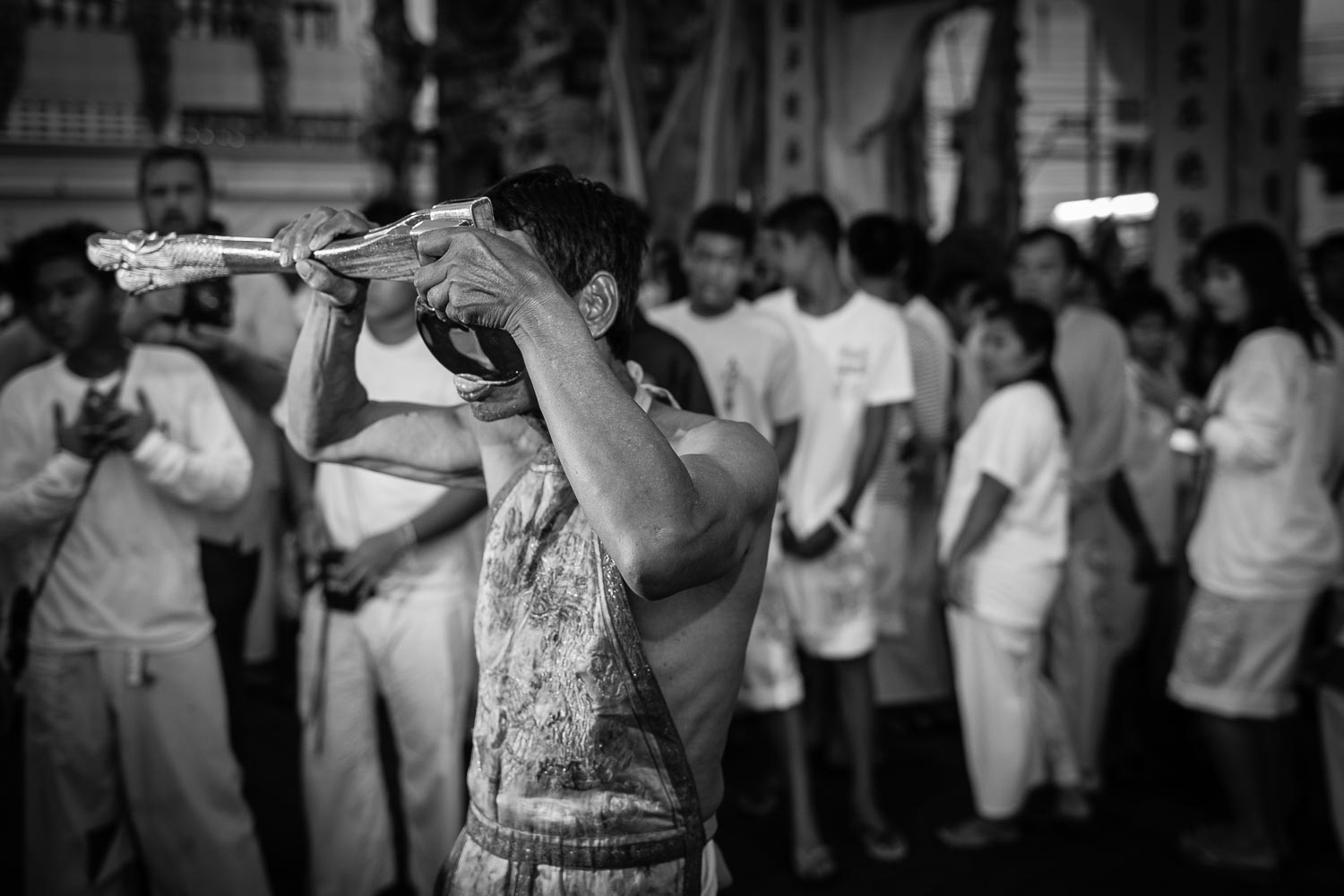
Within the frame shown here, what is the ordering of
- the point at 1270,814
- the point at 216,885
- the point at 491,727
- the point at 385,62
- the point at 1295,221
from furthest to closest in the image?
the point at 385,62
the point at 1295,221
the point at 1270,814
the point at 216,885
the point at 491,727

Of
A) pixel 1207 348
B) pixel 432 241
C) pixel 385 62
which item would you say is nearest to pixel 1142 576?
pixel 1207 348

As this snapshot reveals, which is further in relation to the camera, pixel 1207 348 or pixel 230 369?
pixel 1207 348

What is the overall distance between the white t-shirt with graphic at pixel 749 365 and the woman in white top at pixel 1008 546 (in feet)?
2.00

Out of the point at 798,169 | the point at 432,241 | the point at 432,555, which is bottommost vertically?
the point at 432,555

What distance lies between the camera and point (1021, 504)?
12.7 ft

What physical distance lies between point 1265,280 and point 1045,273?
885mm

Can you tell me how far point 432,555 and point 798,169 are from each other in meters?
6.42

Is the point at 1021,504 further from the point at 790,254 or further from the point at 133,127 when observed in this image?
the point at 133,127

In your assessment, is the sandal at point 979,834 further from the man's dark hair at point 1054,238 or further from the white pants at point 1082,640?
the man's dark hair at point 1054,238

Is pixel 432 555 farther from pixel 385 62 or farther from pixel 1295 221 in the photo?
pixel 385 62

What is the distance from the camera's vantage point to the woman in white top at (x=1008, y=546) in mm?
3826

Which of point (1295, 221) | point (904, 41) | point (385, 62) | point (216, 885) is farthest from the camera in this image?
point (385, 62)

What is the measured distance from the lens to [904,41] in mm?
8789

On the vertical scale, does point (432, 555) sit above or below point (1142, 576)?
above
